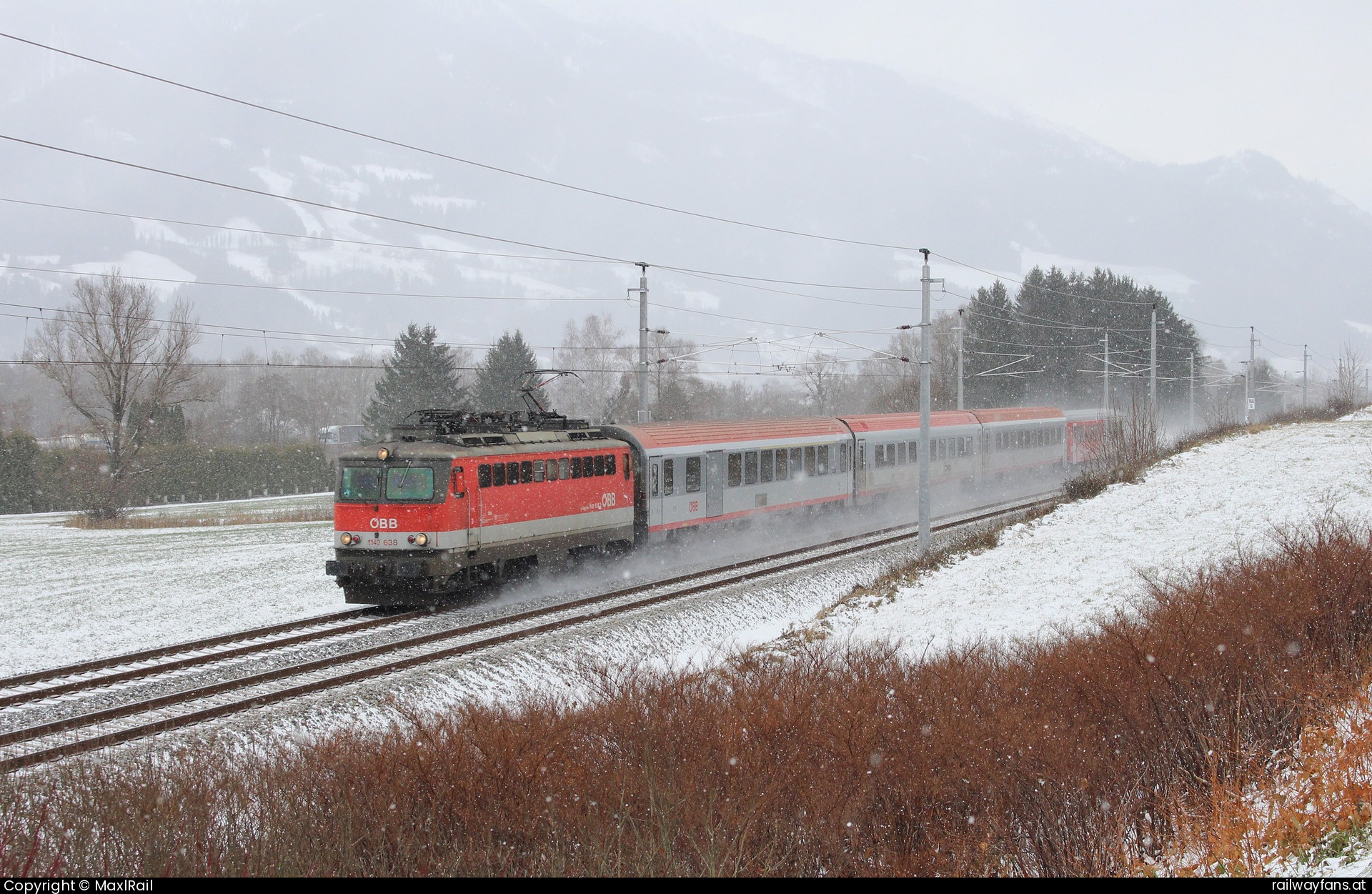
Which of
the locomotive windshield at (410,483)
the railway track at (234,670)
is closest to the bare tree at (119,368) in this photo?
the locomotive windshield at (410,483)

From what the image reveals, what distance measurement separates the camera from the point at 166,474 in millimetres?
51562

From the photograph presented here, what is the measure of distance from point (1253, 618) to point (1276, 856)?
20.4ft

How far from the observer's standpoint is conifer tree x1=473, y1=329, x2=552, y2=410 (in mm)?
56666

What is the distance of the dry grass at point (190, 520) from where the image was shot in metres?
36.8

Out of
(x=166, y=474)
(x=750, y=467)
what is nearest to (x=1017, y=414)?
(x=750, y=467)

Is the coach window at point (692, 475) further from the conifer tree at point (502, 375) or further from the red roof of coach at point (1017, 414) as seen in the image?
the conifer tree at point (502, 375)

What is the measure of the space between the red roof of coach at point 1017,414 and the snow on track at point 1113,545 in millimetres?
11051

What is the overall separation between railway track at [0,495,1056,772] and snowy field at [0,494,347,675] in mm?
1089

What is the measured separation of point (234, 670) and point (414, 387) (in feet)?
144

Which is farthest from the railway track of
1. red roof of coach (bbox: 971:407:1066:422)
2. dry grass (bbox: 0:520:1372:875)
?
red roof of coach (bbox: 971:407:1066:422)

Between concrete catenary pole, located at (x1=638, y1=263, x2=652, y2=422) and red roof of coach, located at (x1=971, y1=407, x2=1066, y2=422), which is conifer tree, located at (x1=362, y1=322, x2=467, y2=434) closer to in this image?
red roof of coach, located at (x1=971, y1=407, x2=1066, y2=422)

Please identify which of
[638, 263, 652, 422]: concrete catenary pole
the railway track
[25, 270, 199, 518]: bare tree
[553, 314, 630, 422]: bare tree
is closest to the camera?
the railway track

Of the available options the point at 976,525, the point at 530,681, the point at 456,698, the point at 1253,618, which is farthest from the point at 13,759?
the point at 976,525
